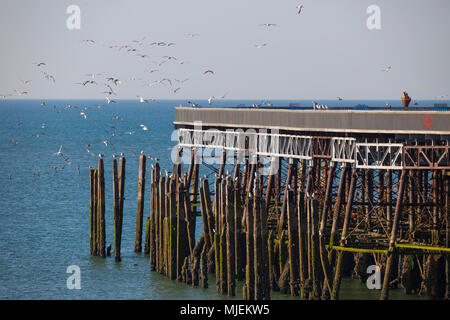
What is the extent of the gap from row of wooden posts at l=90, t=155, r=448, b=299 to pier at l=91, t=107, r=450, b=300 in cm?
5

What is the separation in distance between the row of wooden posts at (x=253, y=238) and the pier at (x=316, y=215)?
5 centimetres

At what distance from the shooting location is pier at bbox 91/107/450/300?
41688 mm

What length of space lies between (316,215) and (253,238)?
2.80 m

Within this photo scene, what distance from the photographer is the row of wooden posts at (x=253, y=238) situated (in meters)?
41.5

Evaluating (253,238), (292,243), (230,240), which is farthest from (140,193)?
(253,238)

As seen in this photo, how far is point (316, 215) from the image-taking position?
41.9 m

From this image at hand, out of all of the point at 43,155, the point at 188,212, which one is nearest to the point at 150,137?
the point at 43,155

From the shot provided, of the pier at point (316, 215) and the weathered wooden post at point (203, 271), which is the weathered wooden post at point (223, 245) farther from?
the weathered wooden post at point (203, 271)

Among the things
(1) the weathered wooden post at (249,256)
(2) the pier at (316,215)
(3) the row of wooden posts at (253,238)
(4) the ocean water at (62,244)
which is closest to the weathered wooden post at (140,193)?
(4) the ocean water at (62,244)

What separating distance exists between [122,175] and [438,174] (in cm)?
1709

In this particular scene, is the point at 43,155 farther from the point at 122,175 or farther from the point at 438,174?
the point at 438,174

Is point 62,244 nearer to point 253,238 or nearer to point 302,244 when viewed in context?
point 253,238

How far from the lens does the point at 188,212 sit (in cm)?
4791

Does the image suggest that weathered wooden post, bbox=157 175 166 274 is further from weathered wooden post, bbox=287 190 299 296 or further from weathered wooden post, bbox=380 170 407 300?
weathered wooden post, bbox=380 170 407 300
